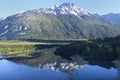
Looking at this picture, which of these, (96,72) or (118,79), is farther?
(96,72)

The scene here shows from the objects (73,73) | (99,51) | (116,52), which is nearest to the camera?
(73,73)

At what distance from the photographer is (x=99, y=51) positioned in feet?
616

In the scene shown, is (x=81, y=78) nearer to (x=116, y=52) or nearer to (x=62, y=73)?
(x=62, y=73)

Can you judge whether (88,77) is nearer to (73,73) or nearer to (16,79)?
(73,73)

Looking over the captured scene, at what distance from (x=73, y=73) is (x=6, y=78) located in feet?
86.5

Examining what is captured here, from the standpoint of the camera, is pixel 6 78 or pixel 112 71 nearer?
pixel 6 78

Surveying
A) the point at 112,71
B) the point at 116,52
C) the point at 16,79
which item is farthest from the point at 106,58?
the point at 16,79

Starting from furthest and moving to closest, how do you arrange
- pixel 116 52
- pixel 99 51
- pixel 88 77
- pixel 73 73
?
pixel 99 51 → pixel 116 52 → pixel 73 73 → pixel 88 77

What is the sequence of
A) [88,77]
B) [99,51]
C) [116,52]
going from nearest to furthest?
[88,77] → [116,52] → [99,51]

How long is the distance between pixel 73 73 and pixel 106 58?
5651cm

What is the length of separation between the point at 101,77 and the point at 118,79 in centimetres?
861

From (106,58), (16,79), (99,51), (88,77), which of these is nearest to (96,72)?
(88,77)

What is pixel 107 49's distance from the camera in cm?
18225

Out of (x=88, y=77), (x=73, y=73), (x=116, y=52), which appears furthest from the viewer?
(x=116, y=52)
